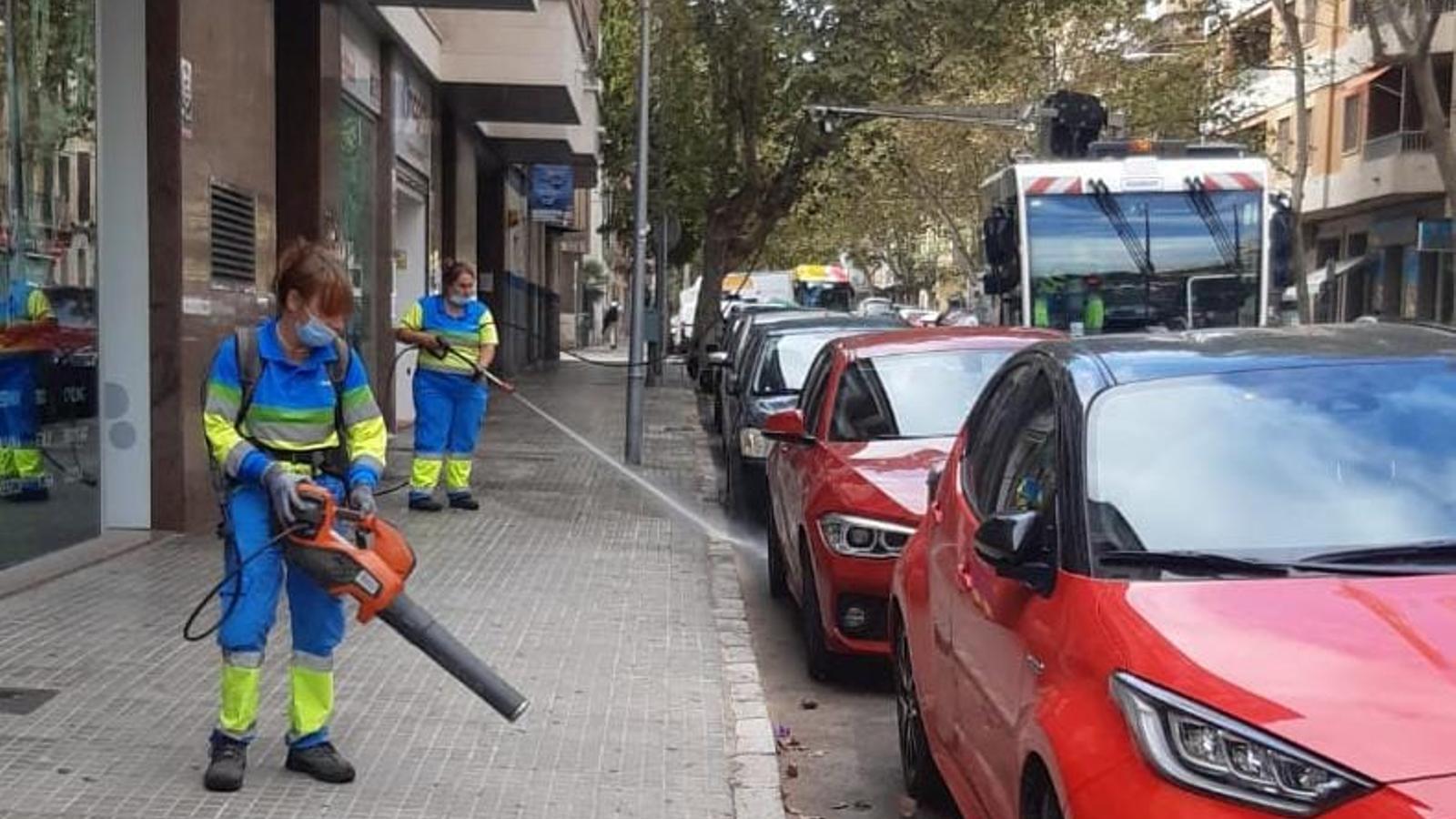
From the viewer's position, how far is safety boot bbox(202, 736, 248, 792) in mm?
5195

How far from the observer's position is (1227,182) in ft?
50.2

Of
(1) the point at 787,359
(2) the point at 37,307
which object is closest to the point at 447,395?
(1) the point at 787,359

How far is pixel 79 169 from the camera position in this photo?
9.46 meters

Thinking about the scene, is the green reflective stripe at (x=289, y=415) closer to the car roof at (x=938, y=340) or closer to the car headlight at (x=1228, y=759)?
the car headlight at (x=1228, y=759)

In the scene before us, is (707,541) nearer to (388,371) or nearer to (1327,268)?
(388,371)

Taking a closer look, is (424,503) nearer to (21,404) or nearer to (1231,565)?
(21,404)

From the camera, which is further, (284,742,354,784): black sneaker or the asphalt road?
the asphalt road

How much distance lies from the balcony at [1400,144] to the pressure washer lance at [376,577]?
1374 inches

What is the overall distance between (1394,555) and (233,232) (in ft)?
28.6

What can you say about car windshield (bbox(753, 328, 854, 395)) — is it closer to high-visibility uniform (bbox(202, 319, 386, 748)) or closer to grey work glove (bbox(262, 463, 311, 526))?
high-visibility uniform (bbox(202, 319, 386, 748))

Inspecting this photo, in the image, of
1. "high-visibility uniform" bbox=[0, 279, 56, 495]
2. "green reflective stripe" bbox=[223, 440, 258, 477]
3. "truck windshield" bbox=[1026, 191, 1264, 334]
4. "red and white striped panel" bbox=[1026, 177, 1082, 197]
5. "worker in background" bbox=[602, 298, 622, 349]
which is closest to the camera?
"green reflective stripe" bbox=[223, 440, 258, 477]

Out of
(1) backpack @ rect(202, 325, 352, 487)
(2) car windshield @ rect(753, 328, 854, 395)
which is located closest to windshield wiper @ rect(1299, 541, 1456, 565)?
(1) backpack @ rect(202, 325, 352, 487)

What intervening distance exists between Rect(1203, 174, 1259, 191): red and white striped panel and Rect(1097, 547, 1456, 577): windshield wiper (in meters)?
12.1

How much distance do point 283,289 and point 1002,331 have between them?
17.2 ft
